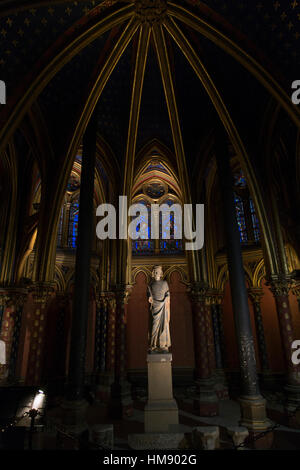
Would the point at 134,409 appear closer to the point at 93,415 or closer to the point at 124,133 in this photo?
the point at 93,415

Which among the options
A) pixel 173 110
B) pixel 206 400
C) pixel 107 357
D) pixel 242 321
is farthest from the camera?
pixel 107 357

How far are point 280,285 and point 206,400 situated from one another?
4.63 metres

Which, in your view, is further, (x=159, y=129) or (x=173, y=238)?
(x=173, y=238)

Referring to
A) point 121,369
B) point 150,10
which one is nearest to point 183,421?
point 121,369

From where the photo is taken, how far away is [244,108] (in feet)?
37.2

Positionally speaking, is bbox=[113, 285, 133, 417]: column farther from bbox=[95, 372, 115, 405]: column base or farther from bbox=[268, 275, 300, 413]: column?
bbox=[268, 275, 300, 413]: column

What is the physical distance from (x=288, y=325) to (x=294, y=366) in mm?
1269

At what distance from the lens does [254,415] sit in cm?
730

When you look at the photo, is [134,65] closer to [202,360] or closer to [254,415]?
[202,360]

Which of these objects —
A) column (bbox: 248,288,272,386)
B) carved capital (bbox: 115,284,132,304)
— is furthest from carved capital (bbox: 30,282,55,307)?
column (bbox: 248,288,272,386)

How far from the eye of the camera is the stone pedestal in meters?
6.55

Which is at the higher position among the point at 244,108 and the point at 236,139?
the point at 244,108

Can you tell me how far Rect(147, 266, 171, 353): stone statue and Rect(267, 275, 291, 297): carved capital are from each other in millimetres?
4397
